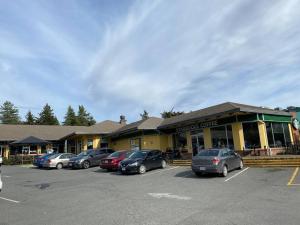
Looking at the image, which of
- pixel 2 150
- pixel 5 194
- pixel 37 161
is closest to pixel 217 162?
pixel 5 194

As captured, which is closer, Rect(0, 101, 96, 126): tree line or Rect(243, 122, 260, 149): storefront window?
Rect(243, 122, 260, 149): storefront window

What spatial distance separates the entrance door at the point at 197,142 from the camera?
82.2 feet

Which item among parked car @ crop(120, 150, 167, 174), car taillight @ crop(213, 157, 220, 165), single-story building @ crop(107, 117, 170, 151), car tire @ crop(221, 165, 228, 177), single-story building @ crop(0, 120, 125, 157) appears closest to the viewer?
car taillight @ crop(213, 157, 220, 165)

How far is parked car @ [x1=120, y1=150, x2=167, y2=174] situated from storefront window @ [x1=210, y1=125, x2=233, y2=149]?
5673 mm

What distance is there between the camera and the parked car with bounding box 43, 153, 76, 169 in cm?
2513

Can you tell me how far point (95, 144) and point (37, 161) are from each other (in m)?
10.5

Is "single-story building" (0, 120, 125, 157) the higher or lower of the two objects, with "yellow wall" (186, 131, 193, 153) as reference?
higher

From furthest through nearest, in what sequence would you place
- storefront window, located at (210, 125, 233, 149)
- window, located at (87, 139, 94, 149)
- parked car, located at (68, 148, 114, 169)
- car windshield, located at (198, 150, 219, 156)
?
window, located at (87, 139, 94, 149), parked car, located at (68, 148, 114, 169), storefront window, located at (210, 125, 233, 149), car windshield, located at (198, 150, 219, 156)

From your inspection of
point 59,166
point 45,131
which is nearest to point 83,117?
point 45,131

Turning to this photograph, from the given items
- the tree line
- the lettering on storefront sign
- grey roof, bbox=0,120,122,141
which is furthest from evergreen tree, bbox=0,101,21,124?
the lettering on storefront sign

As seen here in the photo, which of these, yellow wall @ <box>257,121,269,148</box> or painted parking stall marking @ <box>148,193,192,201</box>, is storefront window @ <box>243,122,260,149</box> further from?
painted parking stall marking @ <box>148,193,192,201</box>

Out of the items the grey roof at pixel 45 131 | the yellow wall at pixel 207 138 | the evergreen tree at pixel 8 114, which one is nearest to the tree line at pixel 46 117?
the evergreen tree at pixel 8 114

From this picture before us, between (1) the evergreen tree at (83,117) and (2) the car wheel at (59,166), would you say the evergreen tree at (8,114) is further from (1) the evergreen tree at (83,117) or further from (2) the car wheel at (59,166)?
(2) the car wheel at (59,166)

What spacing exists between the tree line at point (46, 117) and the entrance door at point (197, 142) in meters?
66.7
